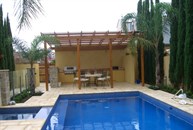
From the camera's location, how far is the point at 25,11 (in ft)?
13.4

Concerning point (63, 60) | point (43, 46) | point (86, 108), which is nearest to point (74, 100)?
point (86, 108)

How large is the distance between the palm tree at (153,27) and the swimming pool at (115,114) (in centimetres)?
284

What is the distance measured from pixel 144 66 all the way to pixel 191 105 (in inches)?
330

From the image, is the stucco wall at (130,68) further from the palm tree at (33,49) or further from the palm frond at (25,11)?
the palm frond at (25,11)

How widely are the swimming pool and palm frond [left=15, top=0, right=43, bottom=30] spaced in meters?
3.59

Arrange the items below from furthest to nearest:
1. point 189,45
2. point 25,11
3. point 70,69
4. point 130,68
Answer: point 70,69
point 130,68
point 189,45
point 25,11

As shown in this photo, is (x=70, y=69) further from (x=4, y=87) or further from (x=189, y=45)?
(x=189, y=45)

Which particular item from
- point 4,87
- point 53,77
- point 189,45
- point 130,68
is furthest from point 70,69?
point 189,45

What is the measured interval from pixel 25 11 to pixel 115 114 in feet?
20.7

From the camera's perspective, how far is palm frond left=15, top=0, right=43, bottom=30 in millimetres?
3970

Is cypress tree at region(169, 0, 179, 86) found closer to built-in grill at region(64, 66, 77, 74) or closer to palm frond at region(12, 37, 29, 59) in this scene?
palm frond at region(12, 37, 29, 59)

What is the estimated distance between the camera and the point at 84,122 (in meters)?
8.25

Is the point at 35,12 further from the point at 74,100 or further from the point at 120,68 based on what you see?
the point at 120,68

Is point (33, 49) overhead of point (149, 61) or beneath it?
overhead
